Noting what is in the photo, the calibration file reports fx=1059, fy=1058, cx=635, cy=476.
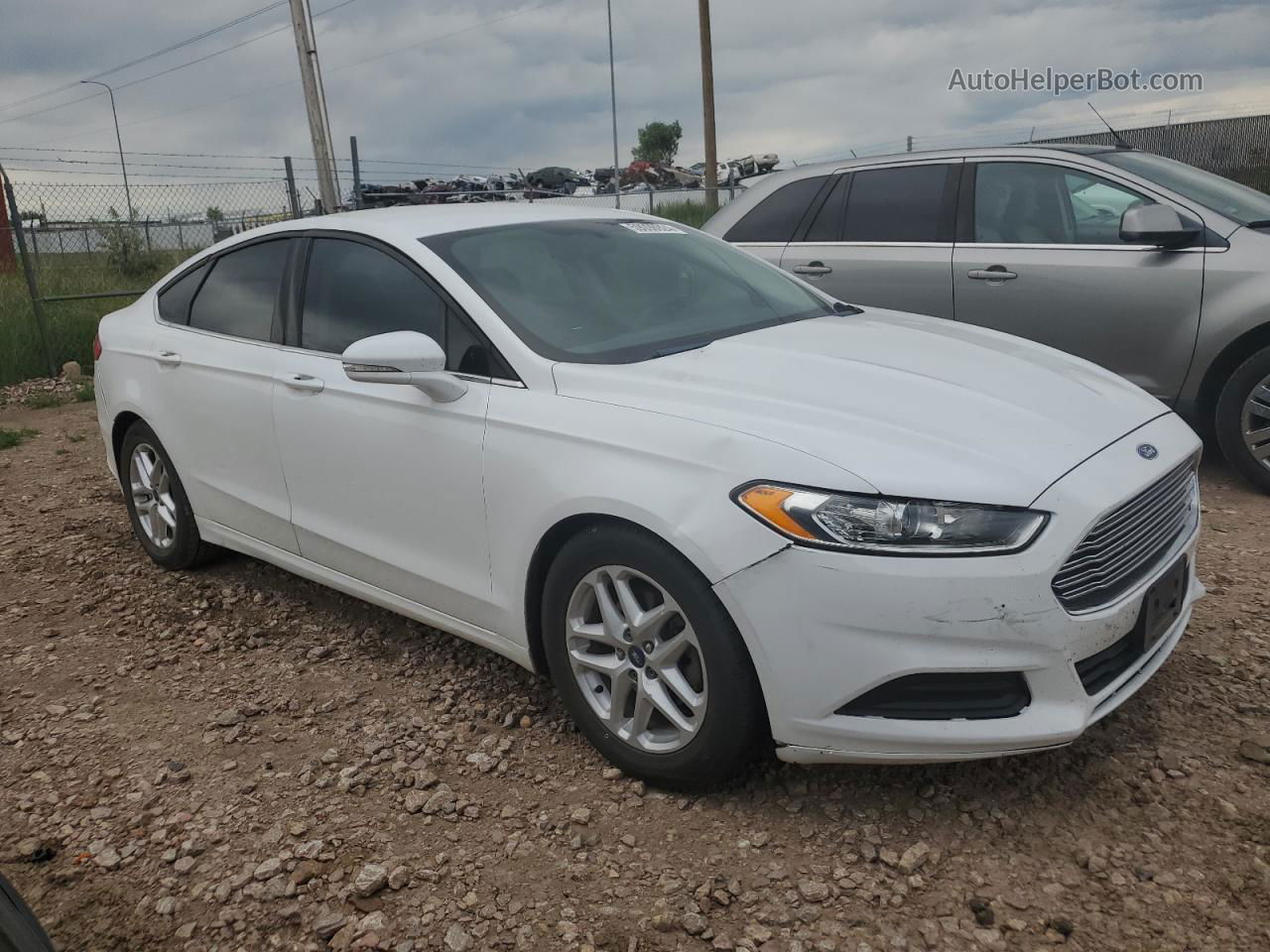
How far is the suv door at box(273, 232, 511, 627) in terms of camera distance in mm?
3145

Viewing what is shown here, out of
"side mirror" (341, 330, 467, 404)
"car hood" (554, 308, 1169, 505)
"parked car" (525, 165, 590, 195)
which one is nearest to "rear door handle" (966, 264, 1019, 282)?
"car hood" (554, 308, 1169, 505)

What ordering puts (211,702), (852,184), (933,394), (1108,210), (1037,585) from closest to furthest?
(1037,585) < (933,394) < (211,702) < (1108,210) < (852,184)

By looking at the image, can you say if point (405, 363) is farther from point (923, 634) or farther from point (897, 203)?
point (897, 203)

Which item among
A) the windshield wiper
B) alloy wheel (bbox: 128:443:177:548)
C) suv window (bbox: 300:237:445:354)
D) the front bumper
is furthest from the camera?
alloy wheel (bbox: 128:443:177:548)

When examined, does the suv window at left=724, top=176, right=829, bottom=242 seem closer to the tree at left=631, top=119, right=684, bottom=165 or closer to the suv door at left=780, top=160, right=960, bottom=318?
the suv door at left=780, top=160, right=960, bottom=318

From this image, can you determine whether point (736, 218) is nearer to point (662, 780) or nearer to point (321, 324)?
point (321, 324)

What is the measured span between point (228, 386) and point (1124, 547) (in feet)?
10.3

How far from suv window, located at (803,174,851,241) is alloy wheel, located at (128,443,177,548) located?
150 inches

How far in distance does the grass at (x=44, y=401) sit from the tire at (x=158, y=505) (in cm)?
555

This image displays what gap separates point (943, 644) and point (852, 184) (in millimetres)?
4486

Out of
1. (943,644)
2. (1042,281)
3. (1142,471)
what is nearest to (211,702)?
(943,644)

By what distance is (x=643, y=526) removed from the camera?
261 centimetres

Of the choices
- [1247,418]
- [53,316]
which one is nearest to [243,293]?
[1247,418]

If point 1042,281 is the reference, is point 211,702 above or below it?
below
